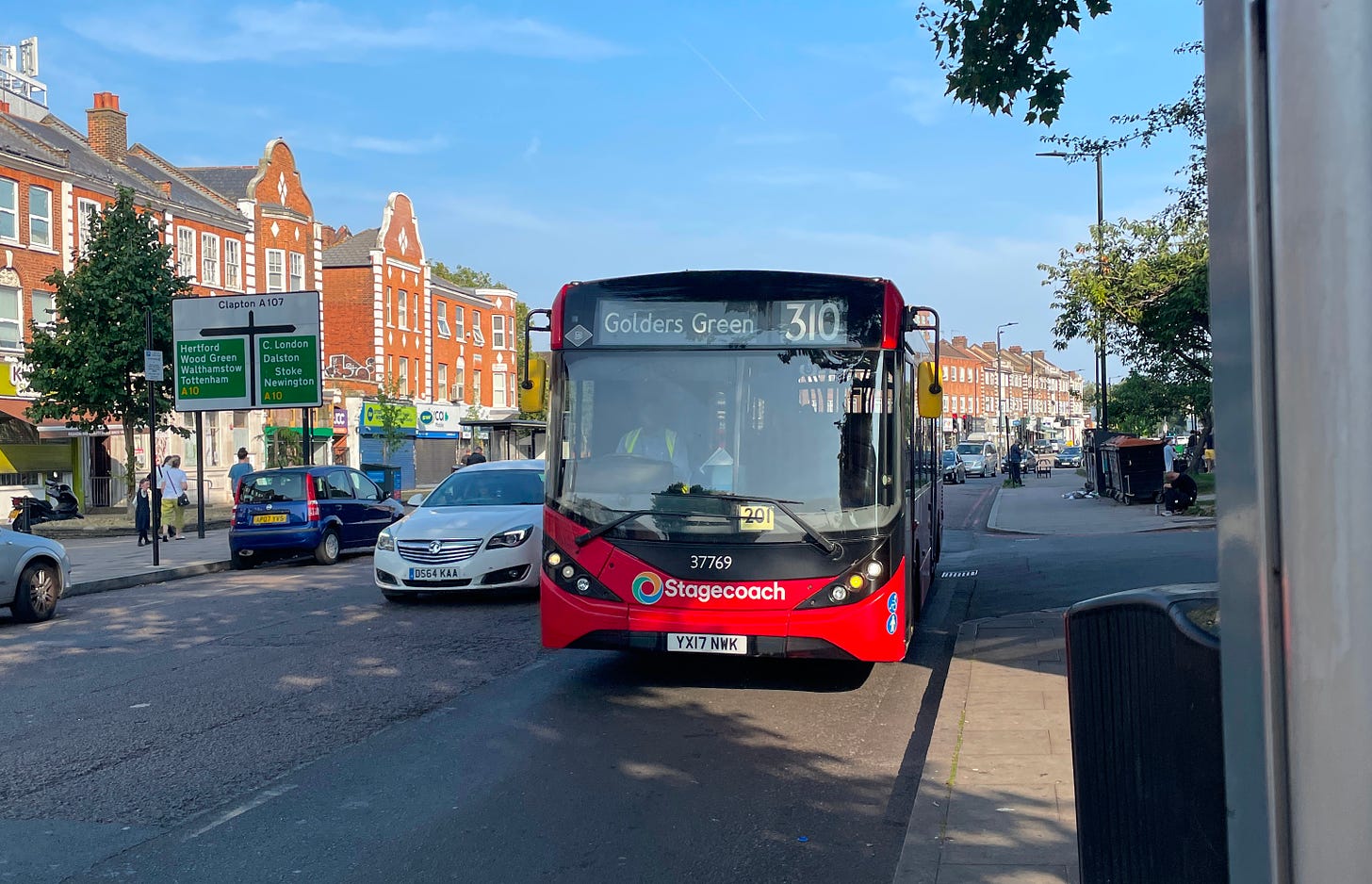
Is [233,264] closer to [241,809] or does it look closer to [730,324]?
[730,324]

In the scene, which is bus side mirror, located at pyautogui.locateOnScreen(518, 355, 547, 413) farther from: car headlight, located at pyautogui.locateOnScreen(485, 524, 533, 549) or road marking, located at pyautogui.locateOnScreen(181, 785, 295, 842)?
car headlight, located at pyautogui.locateOnScreen(485, 524, 533, 549)

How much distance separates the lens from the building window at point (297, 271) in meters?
50.5

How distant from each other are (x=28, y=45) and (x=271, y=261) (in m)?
24.4

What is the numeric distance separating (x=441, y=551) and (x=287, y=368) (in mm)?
14563

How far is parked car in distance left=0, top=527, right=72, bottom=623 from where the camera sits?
41.3 feet

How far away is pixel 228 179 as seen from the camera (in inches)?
2026

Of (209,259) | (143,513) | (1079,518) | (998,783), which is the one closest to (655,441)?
(998,783)

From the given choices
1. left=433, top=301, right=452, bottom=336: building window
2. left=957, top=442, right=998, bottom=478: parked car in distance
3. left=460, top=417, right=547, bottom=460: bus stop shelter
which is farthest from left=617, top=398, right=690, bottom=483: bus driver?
left=433, top=301, right=452, bottom=336: building window

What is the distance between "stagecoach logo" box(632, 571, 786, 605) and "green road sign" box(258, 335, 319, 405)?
19170 mm

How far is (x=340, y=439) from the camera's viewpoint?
51.3 metres

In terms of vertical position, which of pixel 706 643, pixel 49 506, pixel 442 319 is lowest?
pixel 706 643

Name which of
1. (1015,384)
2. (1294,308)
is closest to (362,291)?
(1294,308)

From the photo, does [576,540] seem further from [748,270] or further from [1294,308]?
[1294,308]

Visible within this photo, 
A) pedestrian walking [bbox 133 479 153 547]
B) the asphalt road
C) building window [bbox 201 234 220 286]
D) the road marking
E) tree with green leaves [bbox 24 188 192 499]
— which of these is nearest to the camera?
the asphalt road
